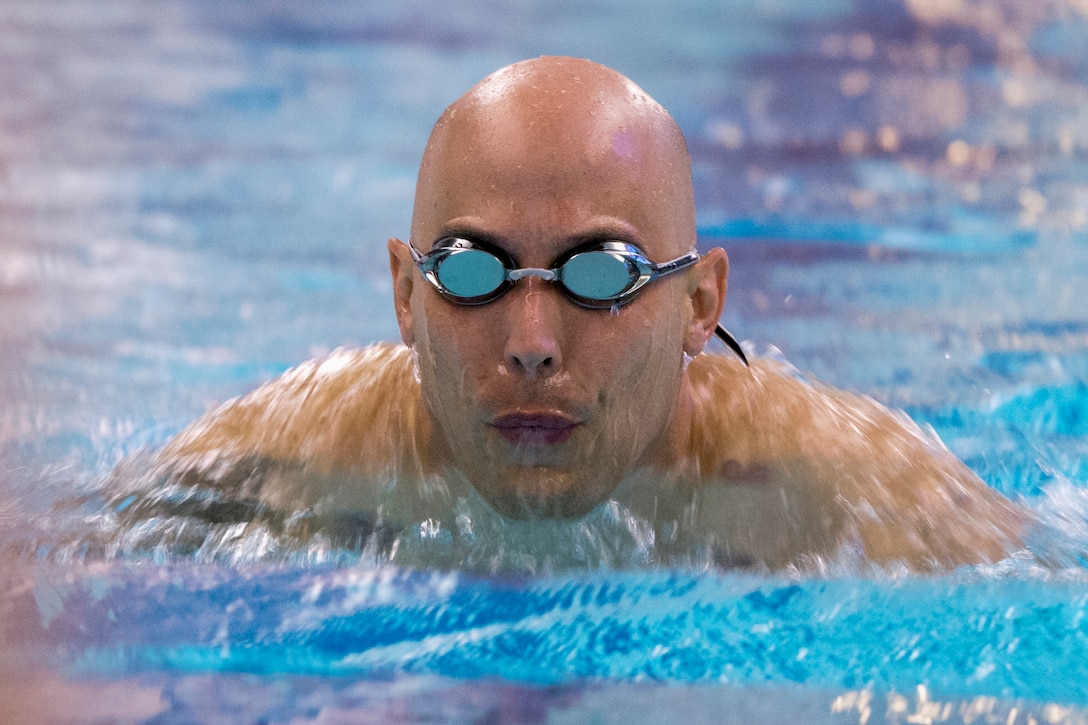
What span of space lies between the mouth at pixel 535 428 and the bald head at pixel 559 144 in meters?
0.43

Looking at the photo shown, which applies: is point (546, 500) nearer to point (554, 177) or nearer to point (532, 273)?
point (532, 273)

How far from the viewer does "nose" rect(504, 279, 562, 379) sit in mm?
2139

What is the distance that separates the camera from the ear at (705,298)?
97.5 inches

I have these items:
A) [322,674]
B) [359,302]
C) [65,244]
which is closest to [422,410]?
[322,674]

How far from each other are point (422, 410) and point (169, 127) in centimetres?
352

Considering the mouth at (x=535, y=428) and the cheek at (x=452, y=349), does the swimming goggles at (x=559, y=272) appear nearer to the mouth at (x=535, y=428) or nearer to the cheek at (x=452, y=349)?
the cheek at (x=452, y=349)

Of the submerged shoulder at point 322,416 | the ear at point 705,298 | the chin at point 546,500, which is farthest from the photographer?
the submerged shoulder at point 322,416

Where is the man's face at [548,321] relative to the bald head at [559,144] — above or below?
below

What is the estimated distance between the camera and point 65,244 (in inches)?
199

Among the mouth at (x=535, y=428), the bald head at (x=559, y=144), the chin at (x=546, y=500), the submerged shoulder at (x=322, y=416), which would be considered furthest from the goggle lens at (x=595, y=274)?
the submerged shoulder at (x=322, y=416)

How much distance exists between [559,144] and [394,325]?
2.74 meters

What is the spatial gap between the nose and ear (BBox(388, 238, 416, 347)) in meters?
0.42

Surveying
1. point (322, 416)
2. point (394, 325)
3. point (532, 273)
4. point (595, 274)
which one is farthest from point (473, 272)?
point (394, 325)

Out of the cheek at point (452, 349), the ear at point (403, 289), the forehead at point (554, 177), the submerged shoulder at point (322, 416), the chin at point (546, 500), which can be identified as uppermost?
the forehead at point (554, 177)
